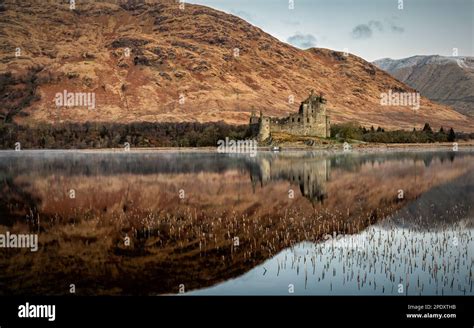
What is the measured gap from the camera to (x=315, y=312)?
504 inches

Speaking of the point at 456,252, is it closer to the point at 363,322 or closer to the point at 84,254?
the point at 363,322

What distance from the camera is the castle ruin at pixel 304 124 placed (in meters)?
112

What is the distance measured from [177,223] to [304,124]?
8977cm

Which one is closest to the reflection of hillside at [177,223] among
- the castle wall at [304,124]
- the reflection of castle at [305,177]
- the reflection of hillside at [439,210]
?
the reflection of castle at [305,177]

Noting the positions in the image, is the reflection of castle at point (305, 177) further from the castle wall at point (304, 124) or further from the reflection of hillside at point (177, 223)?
the castle wall at point (304, 124)

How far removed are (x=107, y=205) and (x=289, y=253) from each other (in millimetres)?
15493

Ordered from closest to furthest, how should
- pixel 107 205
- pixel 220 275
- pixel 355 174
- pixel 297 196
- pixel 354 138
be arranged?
A: 1. pixel 220 275
2. pixel 107 205
3. pixel 297 196
4. pixel 355 174
5. pixel 354 138

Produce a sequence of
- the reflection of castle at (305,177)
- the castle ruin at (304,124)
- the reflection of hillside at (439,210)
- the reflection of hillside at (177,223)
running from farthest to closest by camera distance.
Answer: the castle ruin at (304,124) < the reflection of castle at (305,177) < the reflection of hillside at (439,210) < the reflection of hillside at (177,223)

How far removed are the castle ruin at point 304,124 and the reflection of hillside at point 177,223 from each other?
64.3 metres

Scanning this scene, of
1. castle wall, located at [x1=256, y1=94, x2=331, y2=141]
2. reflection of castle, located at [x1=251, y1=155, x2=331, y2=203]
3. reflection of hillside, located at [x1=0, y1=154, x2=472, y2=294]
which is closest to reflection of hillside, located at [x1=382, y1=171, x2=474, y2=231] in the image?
reflection of hillside, located at [x1=0, y1=154, x2=472, y2=294]

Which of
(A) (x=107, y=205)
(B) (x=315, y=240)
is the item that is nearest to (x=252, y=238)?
(B) (x=315, y=240)

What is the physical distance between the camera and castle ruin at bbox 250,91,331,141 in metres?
112

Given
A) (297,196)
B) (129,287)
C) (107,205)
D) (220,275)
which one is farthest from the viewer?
(297,196)

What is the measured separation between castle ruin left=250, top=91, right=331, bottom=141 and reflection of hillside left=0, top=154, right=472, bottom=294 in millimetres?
64298
